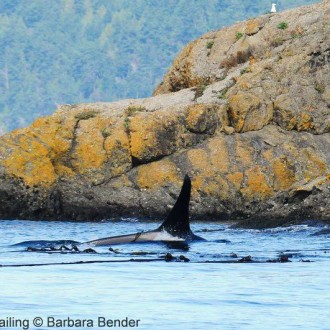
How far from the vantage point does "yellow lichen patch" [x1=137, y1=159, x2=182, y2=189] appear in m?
48.5

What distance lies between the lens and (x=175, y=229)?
99.5 ft

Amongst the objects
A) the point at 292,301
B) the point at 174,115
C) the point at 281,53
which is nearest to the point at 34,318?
the point at 292,301

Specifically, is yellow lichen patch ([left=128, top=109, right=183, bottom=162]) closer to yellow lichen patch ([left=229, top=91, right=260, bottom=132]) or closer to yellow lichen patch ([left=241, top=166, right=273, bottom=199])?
yellow lichen patch ([left=229, top=91, right=260, bottom=132])

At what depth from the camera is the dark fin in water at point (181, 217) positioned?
29500 mm

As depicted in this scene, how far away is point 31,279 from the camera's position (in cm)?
2370

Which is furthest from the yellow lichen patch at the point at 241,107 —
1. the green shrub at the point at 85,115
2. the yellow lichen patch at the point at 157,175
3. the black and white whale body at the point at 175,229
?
the black and white whale body at the point at 175,229

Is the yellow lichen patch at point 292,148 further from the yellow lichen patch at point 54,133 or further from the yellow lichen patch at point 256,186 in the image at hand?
the yellow lichen patch at point 54,133

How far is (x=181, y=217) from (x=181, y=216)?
10cm

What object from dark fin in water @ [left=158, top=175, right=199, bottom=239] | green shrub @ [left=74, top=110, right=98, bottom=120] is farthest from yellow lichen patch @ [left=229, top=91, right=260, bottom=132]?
dark fin in water @ [left=158, top=175, right=199, bottom=239]

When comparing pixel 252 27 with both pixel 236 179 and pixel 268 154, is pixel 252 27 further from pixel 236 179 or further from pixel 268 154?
pixel 236 179

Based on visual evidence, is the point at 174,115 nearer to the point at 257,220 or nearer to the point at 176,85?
the point at 176,85

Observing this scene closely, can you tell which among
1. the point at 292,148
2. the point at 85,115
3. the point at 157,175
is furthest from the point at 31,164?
the point at 292,148

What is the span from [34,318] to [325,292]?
17.5ft

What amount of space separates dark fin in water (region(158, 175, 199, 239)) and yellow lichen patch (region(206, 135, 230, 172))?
701 inches
